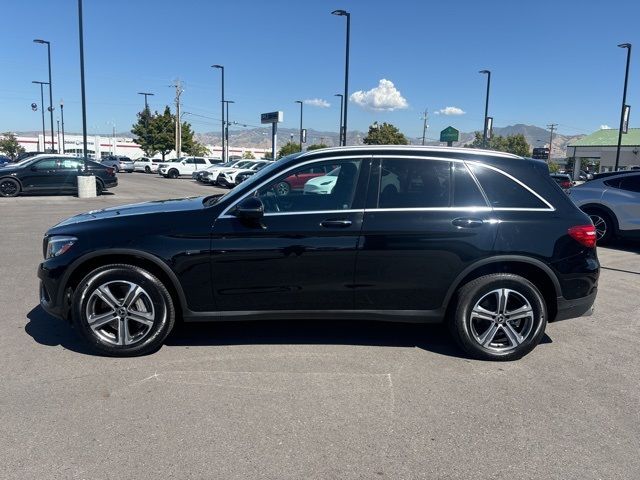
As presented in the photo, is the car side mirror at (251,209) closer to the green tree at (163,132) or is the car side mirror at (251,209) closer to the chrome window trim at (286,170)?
the chrome window trim at (286,170)

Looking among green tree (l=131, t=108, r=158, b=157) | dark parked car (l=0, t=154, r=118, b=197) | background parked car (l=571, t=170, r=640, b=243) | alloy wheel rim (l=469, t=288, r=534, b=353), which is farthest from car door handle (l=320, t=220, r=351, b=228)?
green tree (l=131, t=108, r=158, b=157)

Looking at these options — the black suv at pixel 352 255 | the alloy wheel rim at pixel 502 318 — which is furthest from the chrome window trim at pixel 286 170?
the alloy wheel rim at pixel 502 318

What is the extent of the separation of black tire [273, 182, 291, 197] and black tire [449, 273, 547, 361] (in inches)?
66.2

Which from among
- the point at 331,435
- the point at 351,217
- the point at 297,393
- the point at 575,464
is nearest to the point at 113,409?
the point at 297,393

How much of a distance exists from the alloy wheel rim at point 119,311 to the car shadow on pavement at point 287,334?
1.01ft

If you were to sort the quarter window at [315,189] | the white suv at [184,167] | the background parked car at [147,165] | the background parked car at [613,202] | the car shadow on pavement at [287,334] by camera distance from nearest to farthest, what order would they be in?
the quarter window at [315,189]
the car shadow on pavement at [287,334]
the background parked car at [613,202]
the white suv at [184,167]
the background parked car at [147,165]

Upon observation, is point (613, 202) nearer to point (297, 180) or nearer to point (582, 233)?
point (582, 233)

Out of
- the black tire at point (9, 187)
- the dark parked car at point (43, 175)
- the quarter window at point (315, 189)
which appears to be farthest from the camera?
the dark parked car at point (43, 175)

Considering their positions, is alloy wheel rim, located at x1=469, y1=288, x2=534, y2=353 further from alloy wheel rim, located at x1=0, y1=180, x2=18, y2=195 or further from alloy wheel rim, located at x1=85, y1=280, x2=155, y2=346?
alloy wheel rim, located at x1=0, y1=180, x2=18, y2=195

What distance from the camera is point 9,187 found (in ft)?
60.6

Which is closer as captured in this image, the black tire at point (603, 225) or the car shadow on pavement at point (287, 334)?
the car shadow on pavement at point (287, 334)

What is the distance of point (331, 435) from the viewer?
314 cm

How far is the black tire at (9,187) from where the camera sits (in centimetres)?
1831

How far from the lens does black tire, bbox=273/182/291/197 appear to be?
427 centimetres
